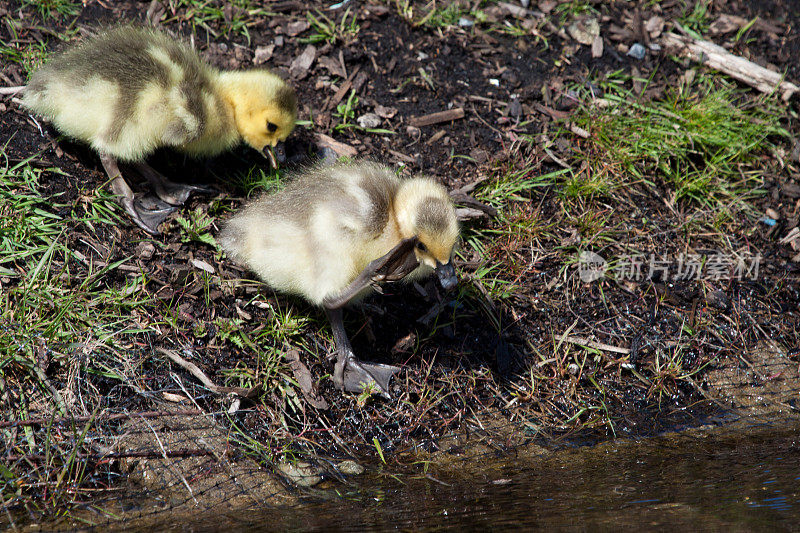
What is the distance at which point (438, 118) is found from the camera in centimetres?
489

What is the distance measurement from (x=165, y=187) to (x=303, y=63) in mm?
1406

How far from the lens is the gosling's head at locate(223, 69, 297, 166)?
407cm

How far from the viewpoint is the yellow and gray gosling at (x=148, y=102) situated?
371 cm

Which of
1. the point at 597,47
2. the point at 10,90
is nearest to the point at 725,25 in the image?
the point at 597,47

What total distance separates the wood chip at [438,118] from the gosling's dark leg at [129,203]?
5.83ft

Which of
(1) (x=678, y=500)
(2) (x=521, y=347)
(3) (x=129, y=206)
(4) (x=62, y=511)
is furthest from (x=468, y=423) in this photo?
(3) (x=129, y=206)

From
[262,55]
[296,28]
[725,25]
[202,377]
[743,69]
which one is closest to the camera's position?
[202,377]

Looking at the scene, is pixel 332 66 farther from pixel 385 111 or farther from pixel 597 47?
pixel 597 47

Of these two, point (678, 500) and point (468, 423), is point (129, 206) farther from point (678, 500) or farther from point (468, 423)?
point (678, 500)

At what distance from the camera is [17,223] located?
3781 millimetres

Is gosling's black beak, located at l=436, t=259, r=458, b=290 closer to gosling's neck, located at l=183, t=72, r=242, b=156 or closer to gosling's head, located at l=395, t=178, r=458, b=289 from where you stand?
gosling's head, located at l=395, t=178, r=458, b=289

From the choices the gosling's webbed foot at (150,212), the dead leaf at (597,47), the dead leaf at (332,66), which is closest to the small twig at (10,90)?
the gosling's webbed foot at (150,212)

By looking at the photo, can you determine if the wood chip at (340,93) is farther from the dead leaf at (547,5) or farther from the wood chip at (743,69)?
the wood chip at (743,69)

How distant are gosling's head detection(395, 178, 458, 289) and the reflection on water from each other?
956mm
